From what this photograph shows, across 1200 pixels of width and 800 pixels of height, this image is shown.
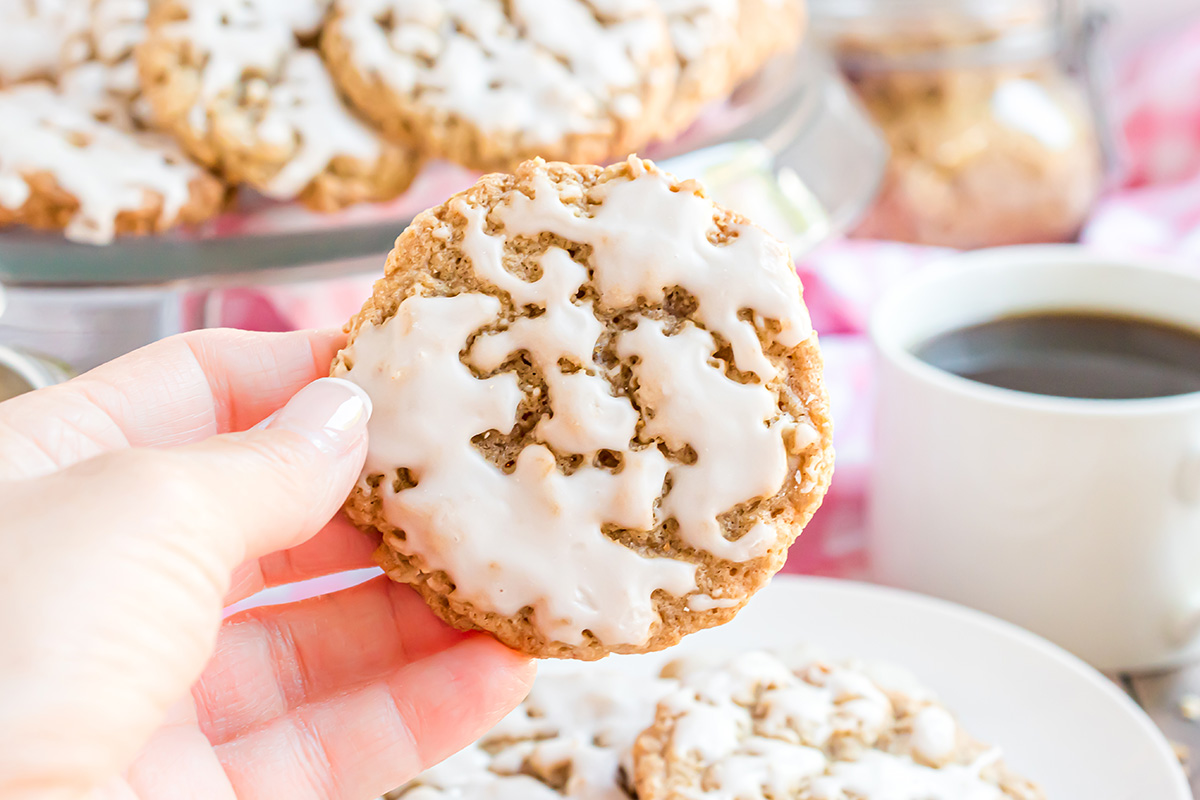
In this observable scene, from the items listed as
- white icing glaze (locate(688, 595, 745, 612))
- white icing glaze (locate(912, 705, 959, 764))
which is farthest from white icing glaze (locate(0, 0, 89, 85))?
white icing glaze (locate(912, 705, 959, 764))

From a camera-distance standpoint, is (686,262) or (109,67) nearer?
(686,262)

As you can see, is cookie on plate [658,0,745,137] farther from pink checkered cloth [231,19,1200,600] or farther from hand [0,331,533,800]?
hand [0,331,533,800]

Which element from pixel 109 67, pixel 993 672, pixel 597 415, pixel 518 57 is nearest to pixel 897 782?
pixel 993 672

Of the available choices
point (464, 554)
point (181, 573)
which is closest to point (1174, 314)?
point (464, 554)

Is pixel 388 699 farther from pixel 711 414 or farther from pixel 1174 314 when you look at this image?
pixel 1174 314

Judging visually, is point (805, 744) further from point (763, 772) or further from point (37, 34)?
point (37, 34)
